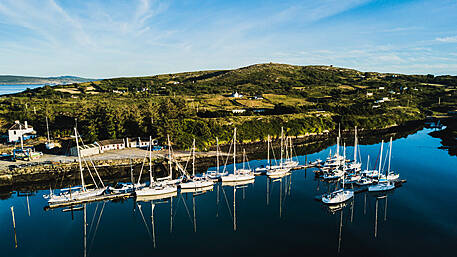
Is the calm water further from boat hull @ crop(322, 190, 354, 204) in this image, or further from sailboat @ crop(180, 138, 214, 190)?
sailboat @ crop(180, 138, 214, 190)

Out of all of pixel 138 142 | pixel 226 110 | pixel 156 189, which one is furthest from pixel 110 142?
pixel 226 110

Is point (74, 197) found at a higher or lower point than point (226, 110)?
lower

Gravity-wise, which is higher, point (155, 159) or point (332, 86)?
point (332, 86)

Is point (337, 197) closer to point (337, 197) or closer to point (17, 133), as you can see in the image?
point (337, 197)

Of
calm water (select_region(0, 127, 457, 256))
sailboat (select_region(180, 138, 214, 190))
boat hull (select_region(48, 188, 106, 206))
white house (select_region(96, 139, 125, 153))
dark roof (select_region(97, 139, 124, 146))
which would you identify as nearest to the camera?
calm water (select_region(0, 127, 457, 256))

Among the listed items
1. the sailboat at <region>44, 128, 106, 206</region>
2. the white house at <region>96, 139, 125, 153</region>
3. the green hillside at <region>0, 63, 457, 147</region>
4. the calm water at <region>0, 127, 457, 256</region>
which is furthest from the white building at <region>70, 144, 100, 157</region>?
the sailboat at <region>44, 128, 106, 206</region>

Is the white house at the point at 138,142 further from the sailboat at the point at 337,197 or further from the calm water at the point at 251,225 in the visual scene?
the sailboat at the point at 337,197

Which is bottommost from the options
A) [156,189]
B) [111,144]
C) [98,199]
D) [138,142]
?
[98,199]

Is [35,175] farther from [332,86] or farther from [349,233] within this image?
Result: [332,86]

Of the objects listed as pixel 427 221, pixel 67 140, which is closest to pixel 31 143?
pixel 67 140
